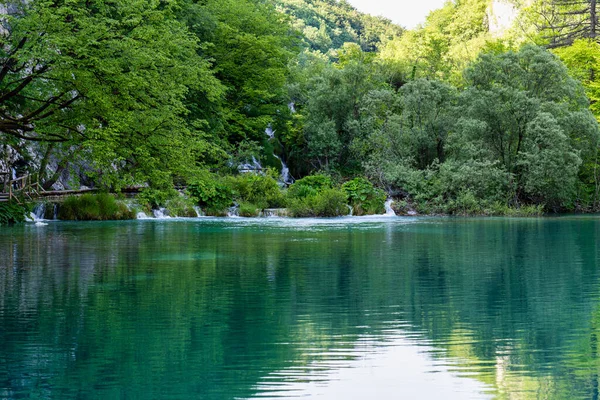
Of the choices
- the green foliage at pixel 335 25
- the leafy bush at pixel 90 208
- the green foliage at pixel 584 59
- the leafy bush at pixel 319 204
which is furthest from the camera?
the green foliage at pixel 335 25

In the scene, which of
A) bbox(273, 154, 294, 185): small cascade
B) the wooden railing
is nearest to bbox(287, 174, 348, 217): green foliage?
bbox(273, 154, 294, 185): small cascade

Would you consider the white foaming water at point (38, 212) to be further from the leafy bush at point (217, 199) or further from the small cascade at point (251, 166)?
the small cascade at point (251, 166)

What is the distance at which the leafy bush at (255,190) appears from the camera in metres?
35.1

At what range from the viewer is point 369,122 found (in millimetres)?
42281

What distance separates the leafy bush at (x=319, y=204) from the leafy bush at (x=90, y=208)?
8219 mm

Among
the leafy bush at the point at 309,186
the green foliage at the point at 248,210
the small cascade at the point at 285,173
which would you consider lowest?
the green foliage at the point at 248,210

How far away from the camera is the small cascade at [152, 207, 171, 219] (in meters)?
32.7

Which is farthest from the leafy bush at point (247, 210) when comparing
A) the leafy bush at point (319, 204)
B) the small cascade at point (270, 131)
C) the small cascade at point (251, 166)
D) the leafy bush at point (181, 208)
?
the small cascade at point (270, 131)

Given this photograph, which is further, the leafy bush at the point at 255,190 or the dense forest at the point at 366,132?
the leafy bush at the point at 255,190

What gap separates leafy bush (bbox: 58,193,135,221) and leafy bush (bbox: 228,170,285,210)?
6121 mm

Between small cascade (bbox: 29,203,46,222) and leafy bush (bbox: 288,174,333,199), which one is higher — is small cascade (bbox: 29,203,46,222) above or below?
below

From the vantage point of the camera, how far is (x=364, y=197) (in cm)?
3675

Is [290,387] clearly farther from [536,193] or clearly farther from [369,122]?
[369,122]

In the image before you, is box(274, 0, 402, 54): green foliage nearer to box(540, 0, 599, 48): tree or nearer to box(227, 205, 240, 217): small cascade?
box(540, 0, 599, 48): tree
